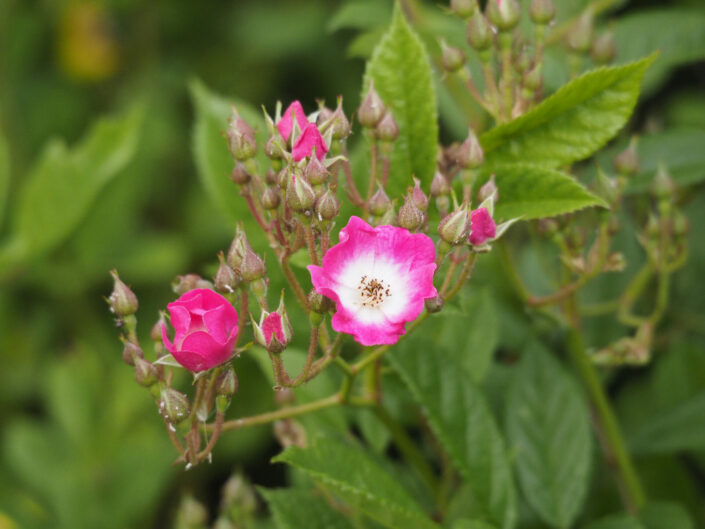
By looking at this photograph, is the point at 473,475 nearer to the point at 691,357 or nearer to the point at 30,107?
the point at 691,357

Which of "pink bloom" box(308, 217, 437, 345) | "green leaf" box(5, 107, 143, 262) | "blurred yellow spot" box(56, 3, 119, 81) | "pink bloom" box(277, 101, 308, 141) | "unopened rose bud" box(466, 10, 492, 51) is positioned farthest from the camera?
"blurred yellow spot" box(56, 3, 119, 81)

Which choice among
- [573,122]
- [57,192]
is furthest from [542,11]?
[57,192]

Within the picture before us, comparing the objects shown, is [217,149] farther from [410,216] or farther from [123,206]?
[123,206]

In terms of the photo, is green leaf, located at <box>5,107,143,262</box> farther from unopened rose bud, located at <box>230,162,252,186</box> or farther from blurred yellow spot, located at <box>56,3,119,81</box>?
blurred yellow spot, located at <box>56,3,119,81</box>

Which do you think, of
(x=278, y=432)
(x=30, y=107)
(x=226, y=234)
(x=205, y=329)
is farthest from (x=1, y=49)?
(x=205, y=329)

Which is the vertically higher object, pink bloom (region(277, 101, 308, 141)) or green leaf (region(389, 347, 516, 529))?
pink bloom (region(277, 101, 308, 141))

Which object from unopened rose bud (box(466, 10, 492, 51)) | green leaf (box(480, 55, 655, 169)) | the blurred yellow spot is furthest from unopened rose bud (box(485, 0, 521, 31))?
the blurred yellow spot

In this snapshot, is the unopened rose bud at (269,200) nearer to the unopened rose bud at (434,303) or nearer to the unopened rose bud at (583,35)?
the unopened rose bud at (434,303)
